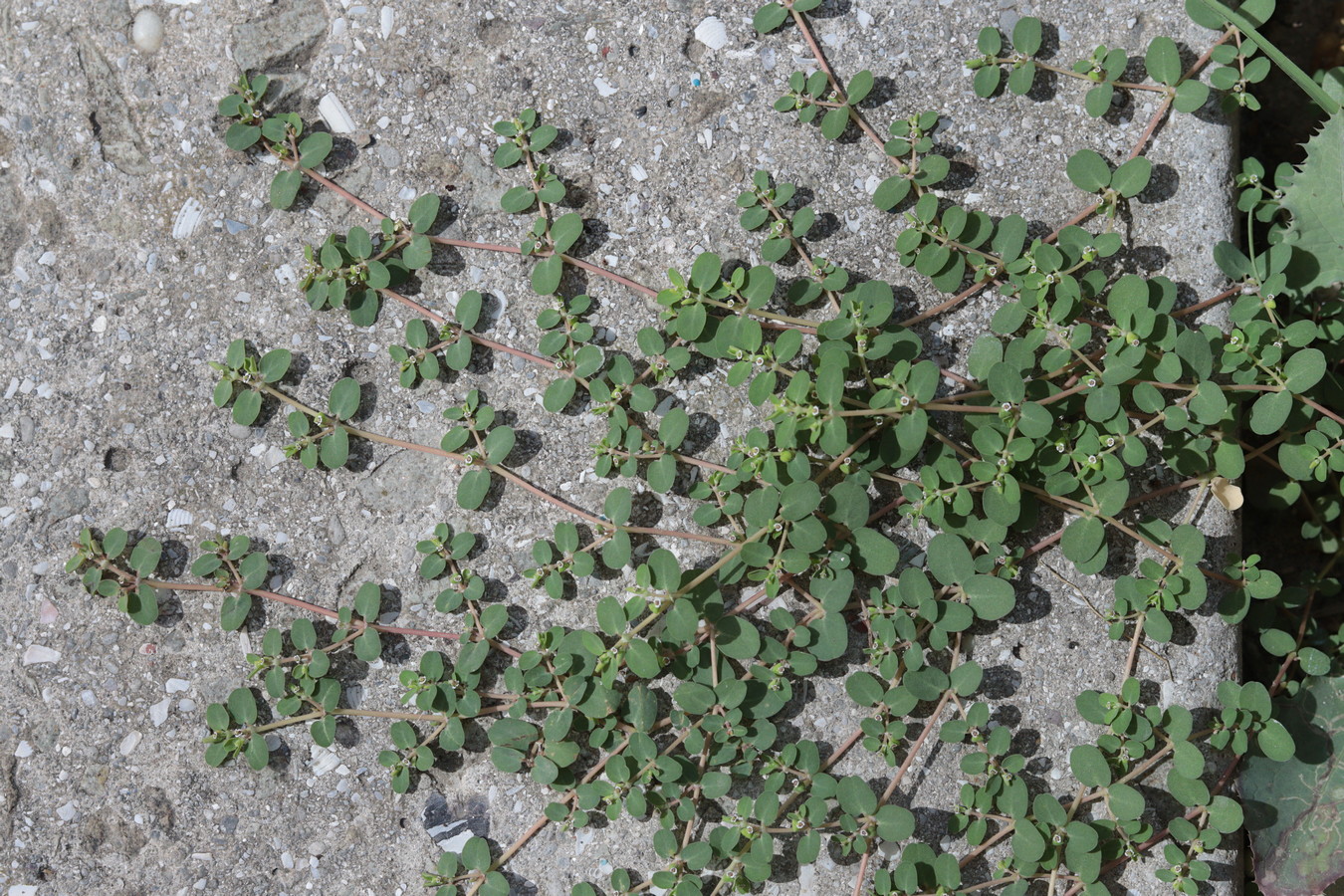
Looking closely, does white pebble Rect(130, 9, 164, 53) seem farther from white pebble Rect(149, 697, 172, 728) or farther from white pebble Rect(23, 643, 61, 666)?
white pebble Rect(149, 697, 172, 728)

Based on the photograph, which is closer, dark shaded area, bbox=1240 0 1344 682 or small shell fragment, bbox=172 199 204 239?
small shell fragment, bbox=172 199 204 239

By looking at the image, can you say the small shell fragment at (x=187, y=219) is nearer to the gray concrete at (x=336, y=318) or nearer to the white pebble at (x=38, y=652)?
the gray concrete at (x=336, y=318)

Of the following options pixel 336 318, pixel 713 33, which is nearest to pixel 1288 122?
pixel 713 33

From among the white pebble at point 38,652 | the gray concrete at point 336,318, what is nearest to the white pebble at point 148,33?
the gray concrete at point 336,318

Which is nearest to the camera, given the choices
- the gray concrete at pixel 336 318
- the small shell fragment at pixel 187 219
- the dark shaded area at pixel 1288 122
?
the gray concrete at pixel 336 318

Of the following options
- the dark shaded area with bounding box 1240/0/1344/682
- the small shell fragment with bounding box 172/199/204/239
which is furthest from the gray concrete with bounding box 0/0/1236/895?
the dark shaded area with bounding box 1240/0/1344/682

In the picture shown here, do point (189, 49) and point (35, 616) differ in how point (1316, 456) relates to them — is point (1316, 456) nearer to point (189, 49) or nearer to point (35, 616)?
point (189, 49)
